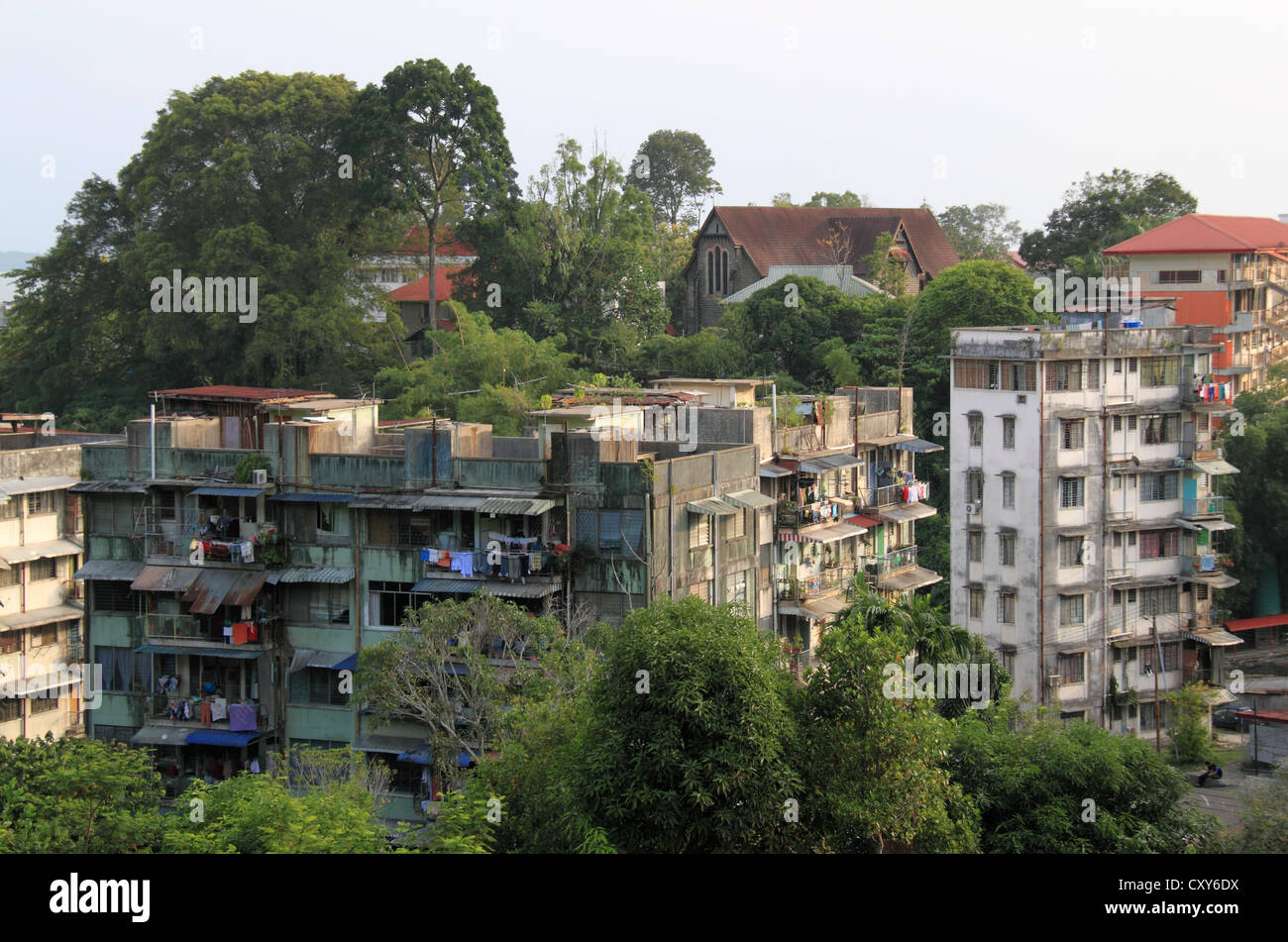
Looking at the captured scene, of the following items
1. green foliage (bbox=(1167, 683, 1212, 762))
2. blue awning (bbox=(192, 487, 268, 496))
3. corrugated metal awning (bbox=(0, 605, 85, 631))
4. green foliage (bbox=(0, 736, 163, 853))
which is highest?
blue awning (bbox=(192, 487, 268, 496))

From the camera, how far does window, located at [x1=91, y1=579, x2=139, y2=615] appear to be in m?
37.3

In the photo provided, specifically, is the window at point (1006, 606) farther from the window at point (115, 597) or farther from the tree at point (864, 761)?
the tree at point (864, 761)

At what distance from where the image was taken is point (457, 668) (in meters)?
30.5

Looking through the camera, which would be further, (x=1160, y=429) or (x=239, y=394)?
(x=1160, y=429)

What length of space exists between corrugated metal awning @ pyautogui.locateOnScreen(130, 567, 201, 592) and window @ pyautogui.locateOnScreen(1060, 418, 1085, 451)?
25.5m

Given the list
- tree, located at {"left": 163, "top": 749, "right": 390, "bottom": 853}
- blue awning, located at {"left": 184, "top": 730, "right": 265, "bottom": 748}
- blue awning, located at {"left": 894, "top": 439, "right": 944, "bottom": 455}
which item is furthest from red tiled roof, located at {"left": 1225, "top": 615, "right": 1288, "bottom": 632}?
tree, located at {"left": 163, "top": 749, "right": 390, "bottom": 853}

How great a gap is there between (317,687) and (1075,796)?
55.8 ft

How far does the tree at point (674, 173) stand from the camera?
354 ft

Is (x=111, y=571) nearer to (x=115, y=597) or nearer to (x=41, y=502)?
(x=115, y=597)

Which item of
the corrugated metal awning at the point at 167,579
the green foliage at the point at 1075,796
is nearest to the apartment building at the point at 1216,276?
the green foliage at the point at 1075,796

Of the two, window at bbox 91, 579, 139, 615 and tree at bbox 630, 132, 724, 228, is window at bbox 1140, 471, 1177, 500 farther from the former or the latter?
tree at bbox 630, 132, 724, 228

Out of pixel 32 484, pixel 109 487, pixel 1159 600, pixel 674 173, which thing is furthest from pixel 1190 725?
pixel 674 173

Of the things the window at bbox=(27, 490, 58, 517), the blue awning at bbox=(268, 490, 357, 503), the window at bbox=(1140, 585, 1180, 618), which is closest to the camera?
the blue awning at bbox=(268, 490, 357, 503)
